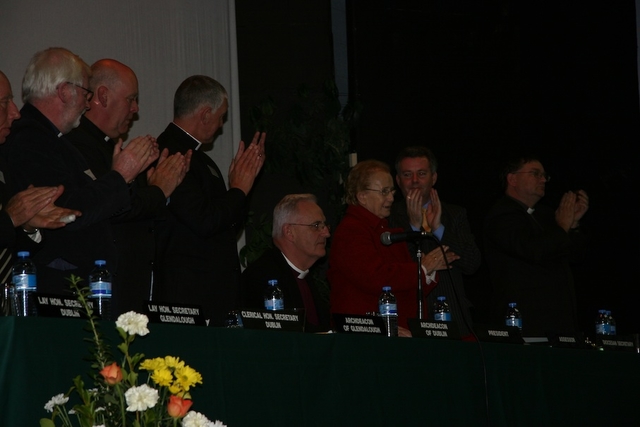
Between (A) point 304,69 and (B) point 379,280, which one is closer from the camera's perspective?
(B) point 379,280

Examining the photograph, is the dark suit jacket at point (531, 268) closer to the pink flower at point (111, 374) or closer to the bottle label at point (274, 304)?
the bottle label at point (274, 304)

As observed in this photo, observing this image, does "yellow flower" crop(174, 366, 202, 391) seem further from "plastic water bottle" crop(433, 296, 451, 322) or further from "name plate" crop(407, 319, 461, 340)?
"plastic water bottle" crop(433, 296, 451, 322)

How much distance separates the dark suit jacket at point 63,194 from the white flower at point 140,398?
50.6 inches

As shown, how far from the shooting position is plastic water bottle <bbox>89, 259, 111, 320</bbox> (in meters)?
2.71

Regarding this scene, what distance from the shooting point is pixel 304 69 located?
5406 mm

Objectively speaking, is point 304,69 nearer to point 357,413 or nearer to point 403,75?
point 403,75

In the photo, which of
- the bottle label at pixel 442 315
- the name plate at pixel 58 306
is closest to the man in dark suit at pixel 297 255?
the bottle label at pixel 442 315

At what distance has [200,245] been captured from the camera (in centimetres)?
384

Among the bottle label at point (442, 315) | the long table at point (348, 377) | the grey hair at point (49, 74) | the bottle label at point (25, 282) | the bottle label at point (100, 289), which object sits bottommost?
the long table at point (348, 377)

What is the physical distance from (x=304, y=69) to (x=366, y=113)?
18.3 inches

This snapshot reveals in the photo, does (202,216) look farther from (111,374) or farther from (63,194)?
(111,374)

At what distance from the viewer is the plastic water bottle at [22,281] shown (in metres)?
2.66

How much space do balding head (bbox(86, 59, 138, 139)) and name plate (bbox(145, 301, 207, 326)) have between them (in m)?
1.30

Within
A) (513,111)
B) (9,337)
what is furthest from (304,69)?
(9,337)
